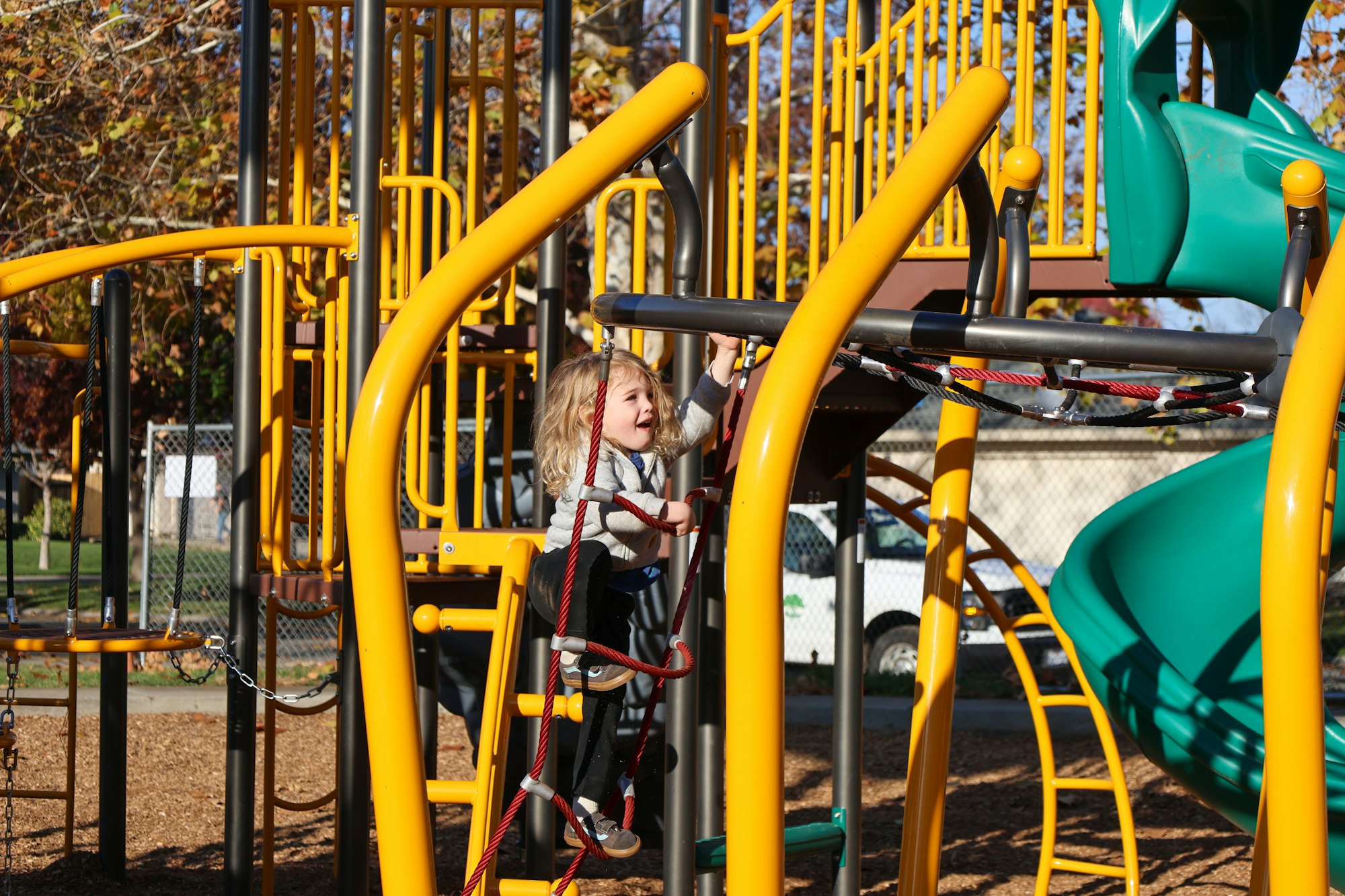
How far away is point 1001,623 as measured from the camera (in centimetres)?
515

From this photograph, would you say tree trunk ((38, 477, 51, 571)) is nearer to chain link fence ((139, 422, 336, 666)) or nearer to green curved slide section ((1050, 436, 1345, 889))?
chain link fence ((139, 422, 336, 666))

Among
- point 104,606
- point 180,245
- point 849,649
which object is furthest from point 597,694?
point 104,606

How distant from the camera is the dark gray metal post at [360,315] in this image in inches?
146

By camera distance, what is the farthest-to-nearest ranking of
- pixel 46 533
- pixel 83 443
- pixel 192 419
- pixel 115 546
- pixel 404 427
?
pixel 46 533
pixel 115 546
pixel 83 443
pixel 192 419
pixel 404 427

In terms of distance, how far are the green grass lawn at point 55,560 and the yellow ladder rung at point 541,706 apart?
67.3 feet

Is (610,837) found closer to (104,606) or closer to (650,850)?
(104,606)

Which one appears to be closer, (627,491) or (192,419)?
(627,491)

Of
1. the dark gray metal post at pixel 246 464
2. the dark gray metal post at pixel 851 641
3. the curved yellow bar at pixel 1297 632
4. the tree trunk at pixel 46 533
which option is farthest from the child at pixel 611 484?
the tree trunk at pixel 46 533

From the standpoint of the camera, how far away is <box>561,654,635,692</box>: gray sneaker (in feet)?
9.61

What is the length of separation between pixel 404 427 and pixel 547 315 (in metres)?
1.86

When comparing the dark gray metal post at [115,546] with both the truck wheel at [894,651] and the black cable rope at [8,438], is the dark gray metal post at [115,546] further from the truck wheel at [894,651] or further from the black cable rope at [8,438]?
the truck wheel at [894,651]

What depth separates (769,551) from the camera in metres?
1.79

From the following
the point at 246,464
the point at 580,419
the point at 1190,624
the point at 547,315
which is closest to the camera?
the point at 580,419

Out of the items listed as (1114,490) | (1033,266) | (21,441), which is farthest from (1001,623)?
(21,441)
